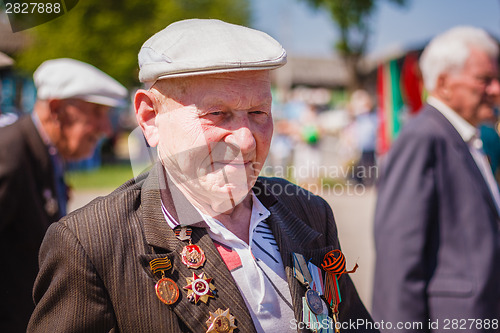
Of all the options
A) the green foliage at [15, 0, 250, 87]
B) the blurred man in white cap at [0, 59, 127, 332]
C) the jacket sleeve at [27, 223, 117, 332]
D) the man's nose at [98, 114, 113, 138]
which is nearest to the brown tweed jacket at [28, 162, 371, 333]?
the jacket sleeve at [27, 223, 117, 332]

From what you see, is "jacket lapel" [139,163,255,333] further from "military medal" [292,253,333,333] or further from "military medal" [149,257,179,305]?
"military medal" [292,253,333,333]

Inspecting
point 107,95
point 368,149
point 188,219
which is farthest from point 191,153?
point 368,149

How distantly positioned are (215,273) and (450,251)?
65.0 inches

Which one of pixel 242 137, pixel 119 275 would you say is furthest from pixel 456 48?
pixel 119 275

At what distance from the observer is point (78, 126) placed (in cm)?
282

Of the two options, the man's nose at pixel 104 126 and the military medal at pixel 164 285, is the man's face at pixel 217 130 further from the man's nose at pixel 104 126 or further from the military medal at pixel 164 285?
the man's nose at pixel 104 126

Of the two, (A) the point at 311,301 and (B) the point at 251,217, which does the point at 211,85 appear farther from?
(A) the point at 311,301

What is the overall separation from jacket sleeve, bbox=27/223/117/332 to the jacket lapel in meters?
0.14

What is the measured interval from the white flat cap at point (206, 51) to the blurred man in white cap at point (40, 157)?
4.38 ft

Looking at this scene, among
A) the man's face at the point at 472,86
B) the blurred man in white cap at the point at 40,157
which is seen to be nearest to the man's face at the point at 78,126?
the blurred man in white cap at the point at 40,157

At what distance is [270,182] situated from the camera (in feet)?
5.55

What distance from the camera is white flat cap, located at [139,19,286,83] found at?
1.21m

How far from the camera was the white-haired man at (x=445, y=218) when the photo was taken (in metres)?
2.43

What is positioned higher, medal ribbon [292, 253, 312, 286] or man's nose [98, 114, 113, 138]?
man's nose [98, 114, 113, 138]
